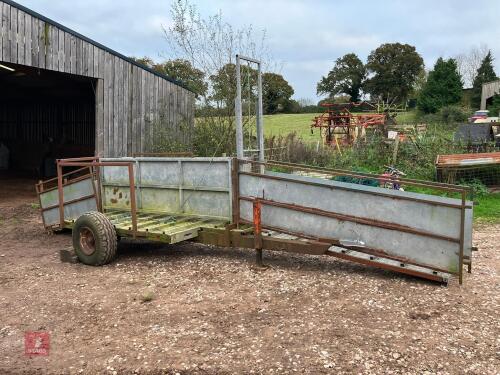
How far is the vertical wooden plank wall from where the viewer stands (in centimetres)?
1105

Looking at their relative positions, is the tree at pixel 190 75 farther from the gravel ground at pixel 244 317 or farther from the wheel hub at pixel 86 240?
the gravel ground at pixel 244 317

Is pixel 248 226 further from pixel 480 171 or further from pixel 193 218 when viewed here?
pixel 480 171

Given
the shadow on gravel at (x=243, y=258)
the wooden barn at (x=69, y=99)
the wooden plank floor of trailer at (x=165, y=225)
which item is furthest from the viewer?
the wooden barn at (x=69, y=99)

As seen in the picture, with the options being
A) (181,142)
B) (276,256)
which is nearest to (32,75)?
(181,142)

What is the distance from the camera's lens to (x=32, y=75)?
15430 millimetres

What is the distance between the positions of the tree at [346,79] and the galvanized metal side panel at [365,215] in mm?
58010

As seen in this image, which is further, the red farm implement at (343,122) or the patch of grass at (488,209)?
the red farm implement at (343,122)

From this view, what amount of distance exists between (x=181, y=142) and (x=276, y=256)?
29.1 ft

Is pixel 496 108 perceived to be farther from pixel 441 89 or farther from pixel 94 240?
pixel 94 240

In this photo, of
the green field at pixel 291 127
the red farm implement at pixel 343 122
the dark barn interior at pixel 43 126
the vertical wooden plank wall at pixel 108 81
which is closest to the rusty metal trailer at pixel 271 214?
the vertical wooden plank wall at pixel 108 81

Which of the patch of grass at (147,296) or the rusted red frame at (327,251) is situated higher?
the rusted red frame at (327,251)

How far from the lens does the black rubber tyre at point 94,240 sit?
6629 millimetres

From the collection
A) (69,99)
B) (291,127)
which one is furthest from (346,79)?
(69,99)

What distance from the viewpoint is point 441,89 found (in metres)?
46.7
